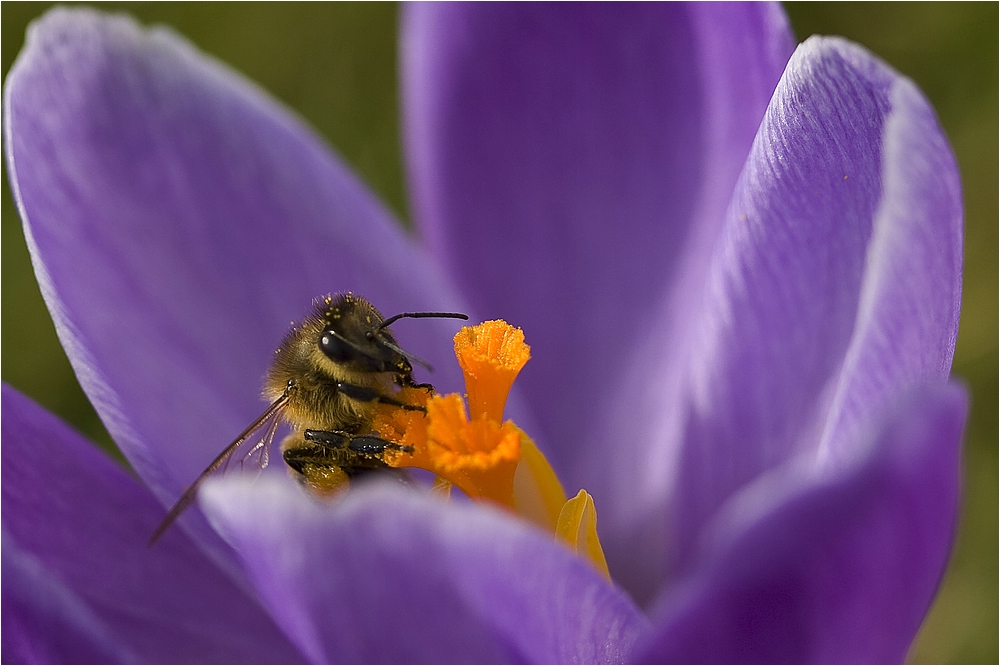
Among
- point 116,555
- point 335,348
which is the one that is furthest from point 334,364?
point 116,555

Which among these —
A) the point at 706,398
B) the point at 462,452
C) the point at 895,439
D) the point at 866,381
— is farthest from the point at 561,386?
the point at 895,439

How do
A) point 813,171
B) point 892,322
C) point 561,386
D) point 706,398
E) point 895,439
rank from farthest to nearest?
point 561,386 → point 706,398 → point 813,171 → point 892,322 → point 895,439

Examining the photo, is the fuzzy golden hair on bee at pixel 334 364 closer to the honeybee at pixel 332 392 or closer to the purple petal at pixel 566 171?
the honeybee at pixel 332 392

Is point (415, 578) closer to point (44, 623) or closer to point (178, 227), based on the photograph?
point (44, 623)

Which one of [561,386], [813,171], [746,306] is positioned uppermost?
[813,171]

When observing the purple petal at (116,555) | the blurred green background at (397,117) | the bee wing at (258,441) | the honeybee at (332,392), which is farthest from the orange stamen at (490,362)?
the blurred green background at (397,117)

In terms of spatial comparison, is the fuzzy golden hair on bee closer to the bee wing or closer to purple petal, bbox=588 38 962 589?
the bee wing

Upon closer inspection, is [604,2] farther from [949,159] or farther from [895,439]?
[895,439]
